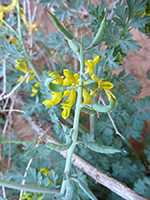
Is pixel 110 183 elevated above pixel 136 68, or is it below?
below

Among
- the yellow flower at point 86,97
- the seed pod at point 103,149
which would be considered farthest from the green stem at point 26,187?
the yellow flower at point 86,97

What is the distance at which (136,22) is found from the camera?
82 cm

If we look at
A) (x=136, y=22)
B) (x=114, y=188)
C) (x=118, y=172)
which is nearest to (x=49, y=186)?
(x=114, y=188)

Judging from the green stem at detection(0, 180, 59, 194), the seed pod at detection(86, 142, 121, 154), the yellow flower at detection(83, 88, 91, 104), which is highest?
the yellow flower at detection(83, 88, 91, 104)

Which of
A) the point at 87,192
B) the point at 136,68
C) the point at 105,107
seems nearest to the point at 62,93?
the point at 105,107

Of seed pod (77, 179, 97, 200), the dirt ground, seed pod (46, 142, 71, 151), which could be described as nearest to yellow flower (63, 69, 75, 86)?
seed pod (46, 142, 71, 151)

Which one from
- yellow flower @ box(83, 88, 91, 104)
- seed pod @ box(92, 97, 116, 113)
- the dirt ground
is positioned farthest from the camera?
the dirt ground

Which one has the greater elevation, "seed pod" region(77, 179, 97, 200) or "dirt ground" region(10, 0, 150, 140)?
"dirt ground" region(10, 0, 150, 140)

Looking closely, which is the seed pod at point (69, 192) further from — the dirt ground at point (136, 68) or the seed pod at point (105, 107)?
the dirt ground at point (136, 68)

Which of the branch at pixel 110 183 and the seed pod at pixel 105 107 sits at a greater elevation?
the seed pod at pixel 105 107

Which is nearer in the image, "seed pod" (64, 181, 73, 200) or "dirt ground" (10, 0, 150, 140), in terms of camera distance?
"seed pod" (64, 181, 73, 200)

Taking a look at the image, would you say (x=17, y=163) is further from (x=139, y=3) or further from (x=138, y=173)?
(x=139, y=3)

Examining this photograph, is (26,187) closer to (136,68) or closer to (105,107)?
(105,107)

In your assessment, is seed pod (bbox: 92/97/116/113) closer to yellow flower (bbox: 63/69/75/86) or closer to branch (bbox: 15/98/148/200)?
yellow flower (bbox: 63/69/75/86)
